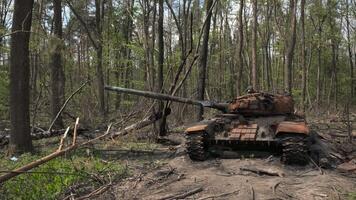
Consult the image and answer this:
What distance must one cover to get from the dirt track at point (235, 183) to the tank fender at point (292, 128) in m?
0.76

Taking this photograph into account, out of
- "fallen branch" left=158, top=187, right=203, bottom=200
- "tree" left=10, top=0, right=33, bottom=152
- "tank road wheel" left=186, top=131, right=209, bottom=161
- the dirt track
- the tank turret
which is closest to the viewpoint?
"fallen branch" left=158, top=187, right=203, bottom=200

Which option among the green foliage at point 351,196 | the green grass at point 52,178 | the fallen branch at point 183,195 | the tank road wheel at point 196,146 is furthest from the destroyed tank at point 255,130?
the fallen branch at point 183,195

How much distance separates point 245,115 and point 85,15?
2467 cm

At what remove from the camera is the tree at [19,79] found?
13.0 m

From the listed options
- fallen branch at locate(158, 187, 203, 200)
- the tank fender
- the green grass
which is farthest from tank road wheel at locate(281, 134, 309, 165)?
the green grass

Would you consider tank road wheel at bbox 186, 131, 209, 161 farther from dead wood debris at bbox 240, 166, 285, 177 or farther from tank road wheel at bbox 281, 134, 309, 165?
tank road wheel at bbox 281, 134, 309, 165

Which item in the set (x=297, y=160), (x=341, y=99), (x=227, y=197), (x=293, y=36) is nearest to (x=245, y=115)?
(x=297, y=160)

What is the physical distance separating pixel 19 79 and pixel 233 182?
6764 millimetres

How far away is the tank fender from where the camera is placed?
10.8 meters

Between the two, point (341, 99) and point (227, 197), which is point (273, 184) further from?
point (341, 99)

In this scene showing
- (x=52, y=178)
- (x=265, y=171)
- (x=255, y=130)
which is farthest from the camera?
(x=255, y=130)

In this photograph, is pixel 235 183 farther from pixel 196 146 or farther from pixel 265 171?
pixel 196 146

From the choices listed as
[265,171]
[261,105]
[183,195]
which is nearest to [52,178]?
[183,195]

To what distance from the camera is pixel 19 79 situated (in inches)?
518
